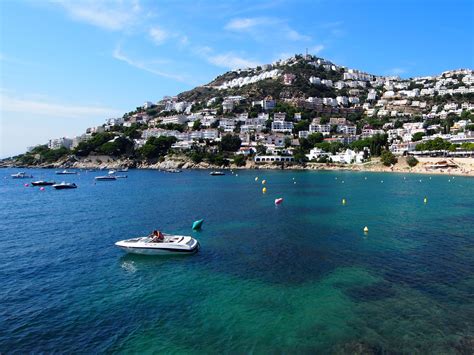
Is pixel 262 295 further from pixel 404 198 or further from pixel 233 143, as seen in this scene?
pixel 233 143

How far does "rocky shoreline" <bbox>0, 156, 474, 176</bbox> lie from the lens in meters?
110

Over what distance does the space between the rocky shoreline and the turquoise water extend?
8079 cm

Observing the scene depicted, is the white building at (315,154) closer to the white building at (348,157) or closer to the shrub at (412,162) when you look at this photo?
the white building at (348,157)

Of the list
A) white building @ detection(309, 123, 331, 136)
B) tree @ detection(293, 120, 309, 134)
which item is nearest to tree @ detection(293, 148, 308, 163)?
white building @ detection(309, 123, 331, 136)

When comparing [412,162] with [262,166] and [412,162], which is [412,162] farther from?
[262,166]

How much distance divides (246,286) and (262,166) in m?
122

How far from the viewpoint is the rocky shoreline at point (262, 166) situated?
110188mm

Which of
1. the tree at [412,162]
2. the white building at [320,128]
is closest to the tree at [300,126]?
the white building at [320,128]

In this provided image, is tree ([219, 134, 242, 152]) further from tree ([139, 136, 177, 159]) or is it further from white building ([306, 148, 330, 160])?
white building ([306, 148, 330, 160])

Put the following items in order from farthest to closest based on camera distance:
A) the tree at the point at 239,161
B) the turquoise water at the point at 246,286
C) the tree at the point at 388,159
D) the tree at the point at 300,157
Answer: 1. the tree at the point at 300,157
2. the tree at the point at 239,161
3. the tree at the point at 388,159
4. the turquoise water at the point at 246,286

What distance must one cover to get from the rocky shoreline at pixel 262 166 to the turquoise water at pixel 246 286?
265 ft

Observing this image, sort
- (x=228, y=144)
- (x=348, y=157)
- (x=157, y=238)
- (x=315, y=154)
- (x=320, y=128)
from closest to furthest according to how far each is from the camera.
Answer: (x=157, y=238) → (x=348, y=157) → (x=315, y=154) → (x=228, y=144) → (x=320, y=128)

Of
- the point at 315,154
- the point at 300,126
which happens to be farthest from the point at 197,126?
the point at 315,154

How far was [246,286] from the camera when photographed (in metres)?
20.4
